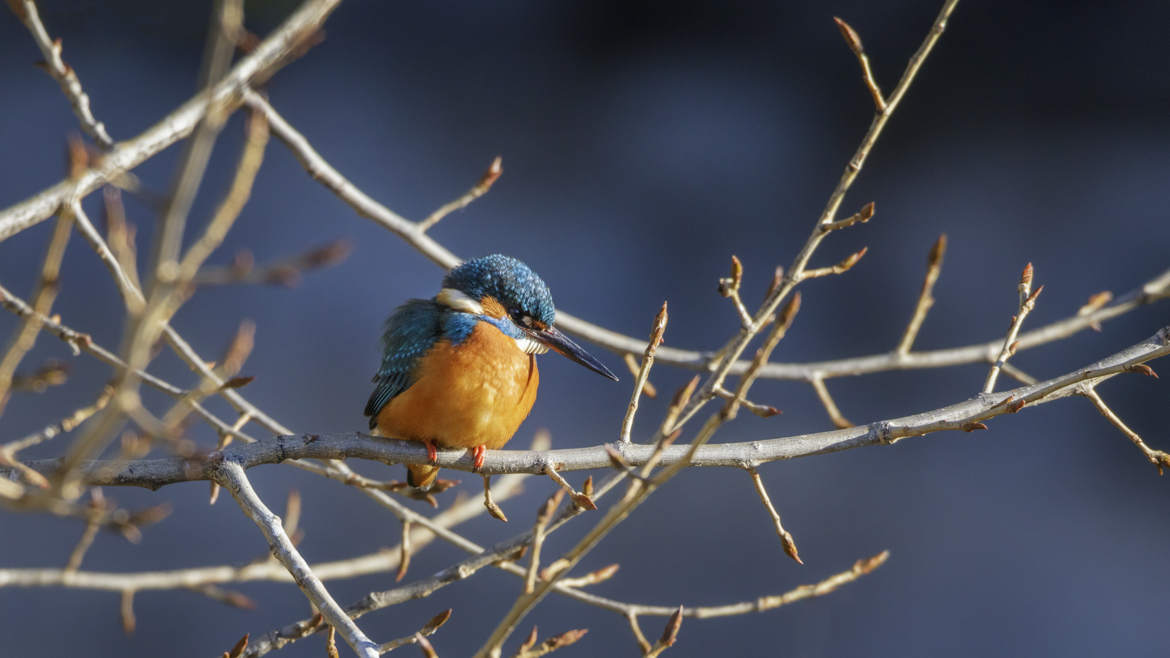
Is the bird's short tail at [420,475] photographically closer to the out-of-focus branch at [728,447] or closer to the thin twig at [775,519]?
the out-of-focus branch at [728,447]

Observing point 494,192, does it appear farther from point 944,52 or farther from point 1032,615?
point 1032,615

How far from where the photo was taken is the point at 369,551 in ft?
12.6

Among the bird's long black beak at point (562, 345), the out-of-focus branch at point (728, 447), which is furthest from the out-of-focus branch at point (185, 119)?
the bird's long black beak at point (562, 345)

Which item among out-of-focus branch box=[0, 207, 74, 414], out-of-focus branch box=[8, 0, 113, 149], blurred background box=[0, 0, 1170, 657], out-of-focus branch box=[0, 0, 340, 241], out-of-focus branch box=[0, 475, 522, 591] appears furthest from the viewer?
blurred background box=[0, 0, 1170, 657]

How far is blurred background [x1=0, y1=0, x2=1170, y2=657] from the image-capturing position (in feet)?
12.8

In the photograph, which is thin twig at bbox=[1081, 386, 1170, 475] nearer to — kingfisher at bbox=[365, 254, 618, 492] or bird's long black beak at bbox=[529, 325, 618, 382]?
kingfisher at bbox=[365, 254, 618, 492]

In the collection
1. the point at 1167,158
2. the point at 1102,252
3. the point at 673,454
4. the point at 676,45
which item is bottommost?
the point at 673,454

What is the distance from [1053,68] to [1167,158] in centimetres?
65

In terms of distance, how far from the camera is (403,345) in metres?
2.61

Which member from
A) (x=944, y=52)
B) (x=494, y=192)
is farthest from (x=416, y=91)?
(x=944, y=52)

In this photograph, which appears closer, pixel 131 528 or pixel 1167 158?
pixel 131 528

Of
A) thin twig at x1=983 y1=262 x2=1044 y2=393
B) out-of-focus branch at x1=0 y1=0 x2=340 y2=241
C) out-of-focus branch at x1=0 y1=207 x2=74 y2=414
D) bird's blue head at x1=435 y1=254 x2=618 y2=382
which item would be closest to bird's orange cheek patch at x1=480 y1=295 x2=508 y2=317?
bird's blue head at x1=435 y1=254 x2=618 y2=382

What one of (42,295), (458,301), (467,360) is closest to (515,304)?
(458,301)

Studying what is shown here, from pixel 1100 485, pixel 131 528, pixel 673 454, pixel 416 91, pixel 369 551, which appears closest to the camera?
pixel 131 528
